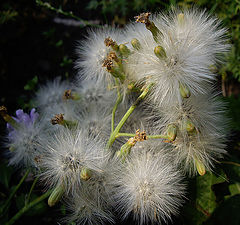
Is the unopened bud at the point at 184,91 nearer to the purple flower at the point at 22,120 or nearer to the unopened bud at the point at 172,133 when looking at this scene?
the unopened bud at the point at 172,133

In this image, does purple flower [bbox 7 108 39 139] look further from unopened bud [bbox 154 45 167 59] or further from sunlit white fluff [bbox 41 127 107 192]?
unopened bud [bbox 154 45 167 59]

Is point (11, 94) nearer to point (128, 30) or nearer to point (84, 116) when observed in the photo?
point (84, 116)

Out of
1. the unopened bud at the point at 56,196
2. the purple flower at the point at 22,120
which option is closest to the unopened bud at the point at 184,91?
the unopened bud at the point at 56,196

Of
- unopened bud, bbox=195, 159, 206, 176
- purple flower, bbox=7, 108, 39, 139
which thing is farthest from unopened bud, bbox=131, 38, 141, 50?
purple flower, bbox=7, 108, 39, 139

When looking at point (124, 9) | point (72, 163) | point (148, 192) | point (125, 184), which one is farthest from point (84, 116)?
point (124, 9)

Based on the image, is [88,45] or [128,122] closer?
[128,122]

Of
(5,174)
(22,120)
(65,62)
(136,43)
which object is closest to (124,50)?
(136,43)
